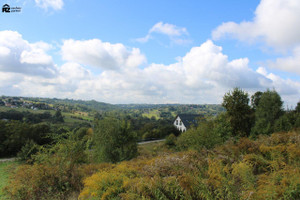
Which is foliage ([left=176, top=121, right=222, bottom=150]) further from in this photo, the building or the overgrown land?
the building

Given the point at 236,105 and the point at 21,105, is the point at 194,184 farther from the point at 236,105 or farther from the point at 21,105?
the point at 21,105

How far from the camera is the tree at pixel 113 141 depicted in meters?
14.8

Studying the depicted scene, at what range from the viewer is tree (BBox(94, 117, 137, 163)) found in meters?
14.8

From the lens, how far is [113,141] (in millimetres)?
15031

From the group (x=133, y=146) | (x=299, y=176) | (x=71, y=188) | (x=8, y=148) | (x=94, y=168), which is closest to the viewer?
(x=299, y=176)

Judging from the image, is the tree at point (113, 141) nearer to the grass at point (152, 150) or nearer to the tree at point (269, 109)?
the grass at point (152, 150)

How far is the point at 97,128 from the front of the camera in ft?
52.4

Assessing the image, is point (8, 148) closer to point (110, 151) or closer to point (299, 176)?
point (110, 151)

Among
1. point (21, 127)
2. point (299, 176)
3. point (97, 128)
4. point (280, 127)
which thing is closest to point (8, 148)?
point (21, 127)

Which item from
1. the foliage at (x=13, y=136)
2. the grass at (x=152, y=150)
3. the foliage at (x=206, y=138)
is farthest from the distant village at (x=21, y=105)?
the foliage at (x=206, y=138)

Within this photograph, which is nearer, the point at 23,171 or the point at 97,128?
the point at 23,171

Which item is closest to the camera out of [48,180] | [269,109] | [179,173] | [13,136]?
[179,173]

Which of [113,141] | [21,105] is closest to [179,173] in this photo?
[113,141]

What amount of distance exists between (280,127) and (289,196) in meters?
18.1
